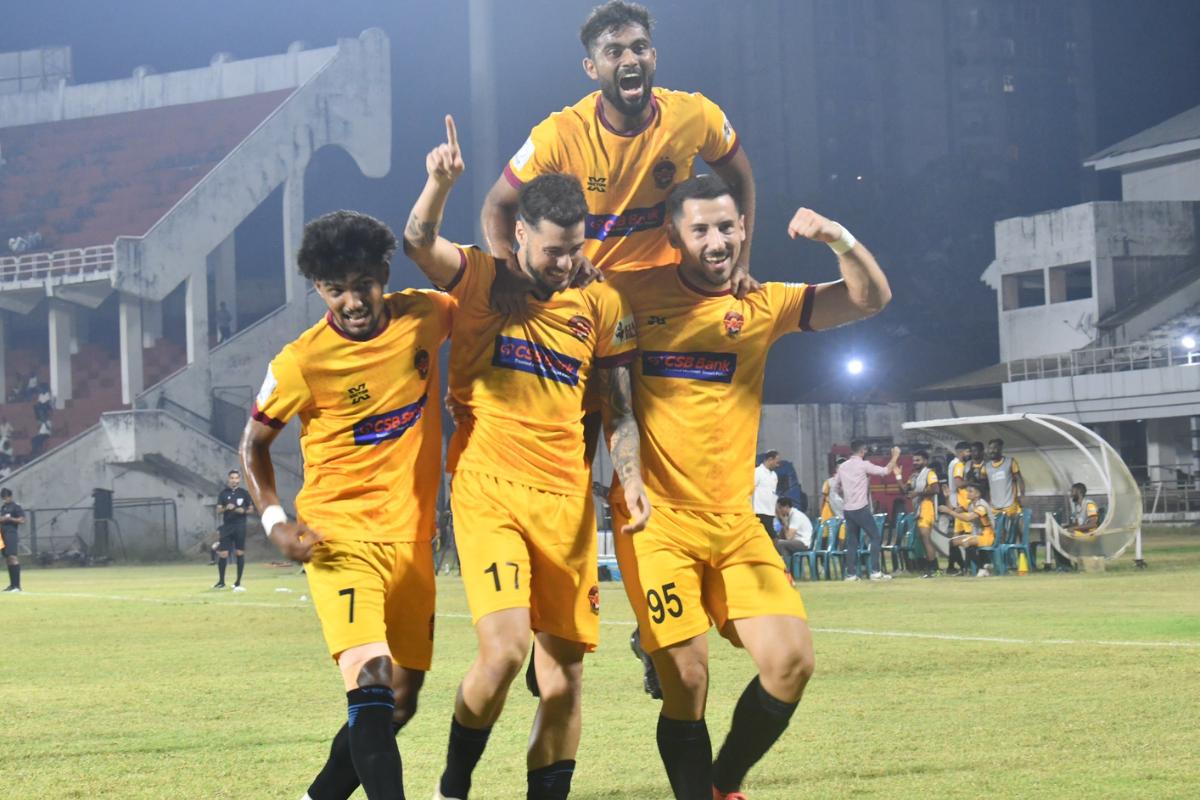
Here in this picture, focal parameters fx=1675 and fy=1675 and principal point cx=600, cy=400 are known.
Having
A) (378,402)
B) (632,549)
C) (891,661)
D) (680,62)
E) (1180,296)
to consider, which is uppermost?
(680,62)

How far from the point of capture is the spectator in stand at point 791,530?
896 inches

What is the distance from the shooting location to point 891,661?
11.9 metres

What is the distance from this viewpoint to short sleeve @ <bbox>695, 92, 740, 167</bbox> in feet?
23.5

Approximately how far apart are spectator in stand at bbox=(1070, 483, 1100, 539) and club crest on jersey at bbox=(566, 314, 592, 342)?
17544 millimetres

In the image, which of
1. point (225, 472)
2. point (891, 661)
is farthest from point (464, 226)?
point (891, 661)

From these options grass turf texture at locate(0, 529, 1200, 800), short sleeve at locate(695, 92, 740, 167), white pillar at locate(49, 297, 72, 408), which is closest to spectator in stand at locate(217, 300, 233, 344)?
white pillar at locate(49, 297, 72, 408)

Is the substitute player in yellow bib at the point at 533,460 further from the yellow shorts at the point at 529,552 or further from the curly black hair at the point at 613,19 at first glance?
the curly black hair at the point at 613,19

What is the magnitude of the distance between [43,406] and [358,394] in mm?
44388

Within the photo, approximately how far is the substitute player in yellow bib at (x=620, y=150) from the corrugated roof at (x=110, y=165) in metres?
48.1

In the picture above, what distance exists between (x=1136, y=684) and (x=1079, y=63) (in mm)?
67797

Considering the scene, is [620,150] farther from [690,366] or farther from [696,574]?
[696,574]

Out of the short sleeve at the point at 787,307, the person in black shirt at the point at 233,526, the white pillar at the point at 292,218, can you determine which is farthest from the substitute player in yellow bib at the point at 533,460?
the white pillar at the point at 292,218

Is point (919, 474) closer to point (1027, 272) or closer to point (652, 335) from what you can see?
point (652, 335)

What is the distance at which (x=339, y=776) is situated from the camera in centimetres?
607
